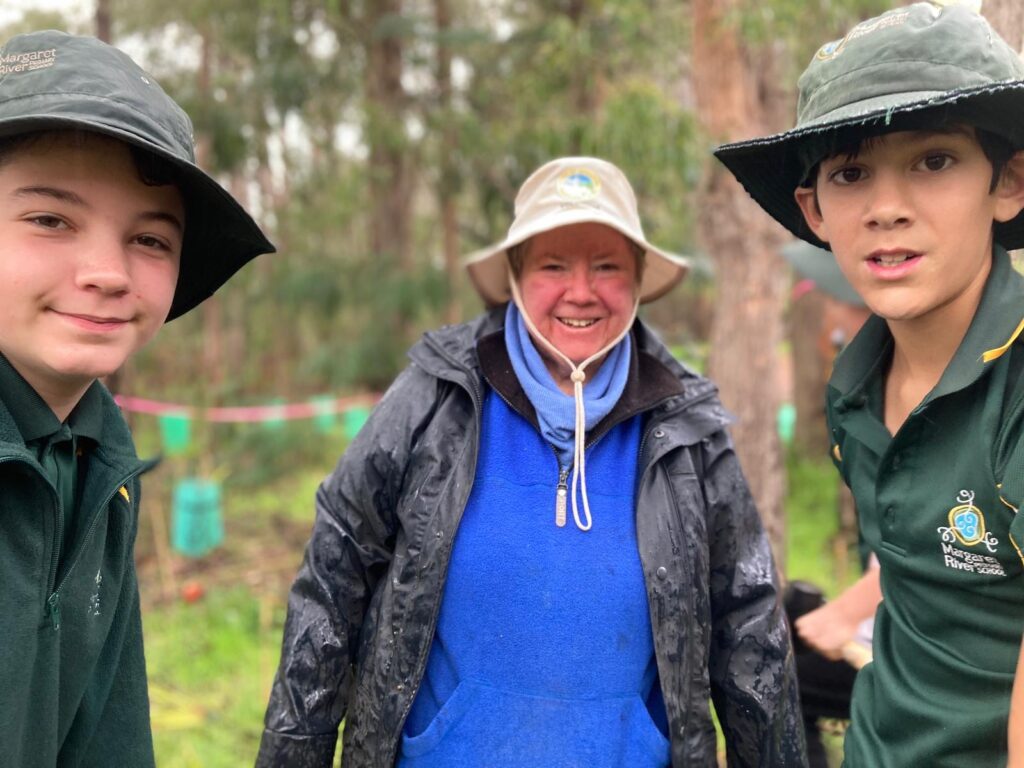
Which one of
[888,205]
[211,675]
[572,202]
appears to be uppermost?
[572,202]

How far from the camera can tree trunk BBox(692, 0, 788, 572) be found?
449cm

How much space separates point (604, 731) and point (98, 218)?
1.33m

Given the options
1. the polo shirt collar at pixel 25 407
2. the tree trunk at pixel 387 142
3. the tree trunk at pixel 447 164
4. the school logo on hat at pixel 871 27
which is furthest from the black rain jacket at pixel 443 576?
the tree trunk at pixel 387 142

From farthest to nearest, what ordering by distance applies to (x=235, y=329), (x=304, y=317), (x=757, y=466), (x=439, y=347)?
1. (x=235, y=329)
2. (x=304, y=317)
3. (x=757, y=466)
4. (x=439, y=347)

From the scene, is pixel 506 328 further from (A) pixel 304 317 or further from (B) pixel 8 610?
(A) pixel 304 317

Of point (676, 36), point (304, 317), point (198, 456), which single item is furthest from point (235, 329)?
point (676, 36)

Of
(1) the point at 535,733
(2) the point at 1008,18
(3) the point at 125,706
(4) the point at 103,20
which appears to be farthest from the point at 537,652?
(4) the point at 103,20

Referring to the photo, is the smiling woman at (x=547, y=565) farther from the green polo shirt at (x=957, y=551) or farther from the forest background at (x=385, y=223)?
the forest background at (x=385, y=223)

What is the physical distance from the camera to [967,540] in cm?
135

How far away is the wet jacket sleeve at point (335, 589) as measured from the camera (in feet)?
5.99

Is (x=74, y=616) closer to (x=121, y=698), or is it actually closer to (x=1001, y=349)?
(x=121, y=698)

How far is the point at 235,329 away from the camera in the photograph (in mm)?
10422

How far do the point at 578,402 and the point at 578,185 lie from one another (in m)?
0.51

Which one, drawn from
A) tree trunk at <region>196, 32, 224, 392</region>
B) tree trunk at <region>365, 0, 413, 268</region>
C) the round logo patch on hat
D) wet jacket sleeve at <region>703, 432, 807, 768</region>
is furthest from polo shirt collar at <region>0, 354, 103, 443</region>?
tree trunk at <region>196, 32, 224, 392</region>
